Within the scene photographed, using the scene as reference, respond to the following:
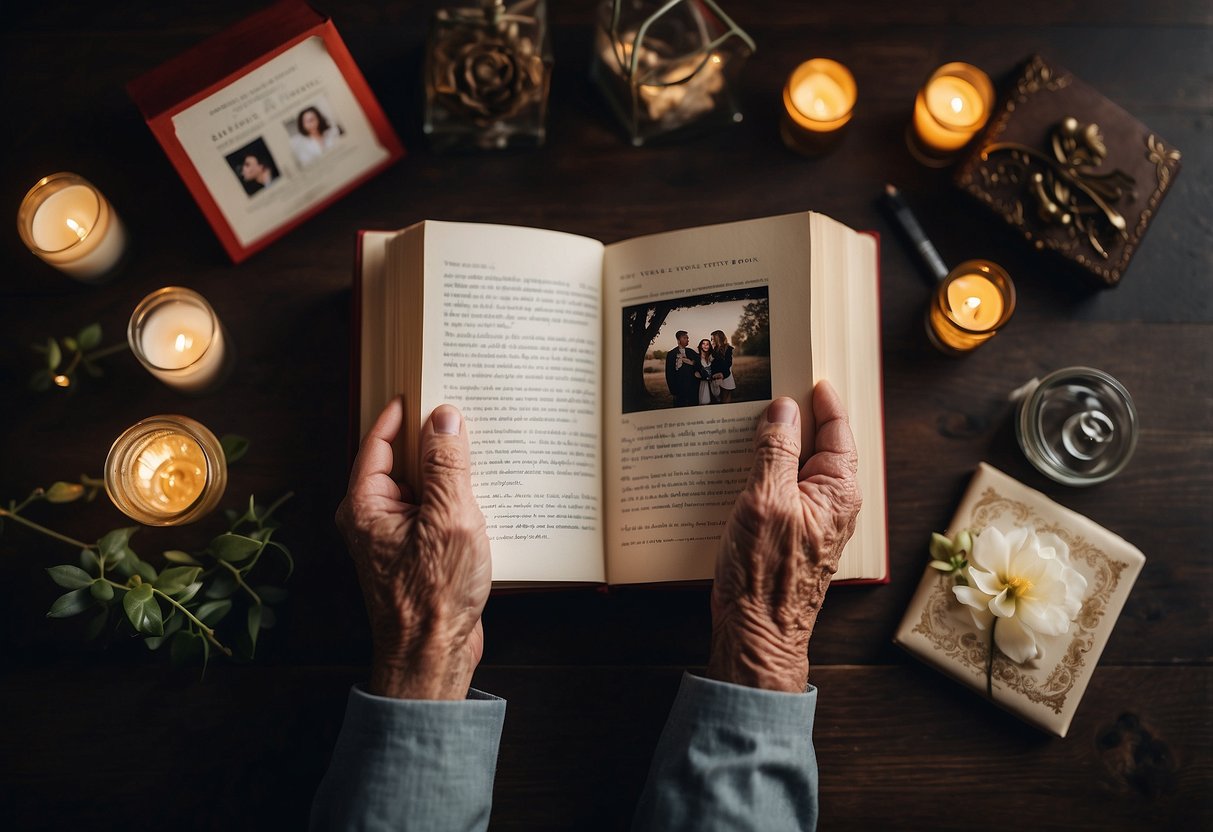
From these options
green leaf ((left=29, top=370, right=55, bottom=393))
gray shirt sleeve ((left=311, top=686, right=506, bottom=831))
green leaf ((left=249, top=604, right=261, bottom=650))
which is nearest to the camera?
gray shirt sleeve ((left=311, top=686, right=506, bottom=831))

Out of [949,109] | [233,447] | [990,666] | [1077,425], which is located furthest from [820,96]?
[233,447]

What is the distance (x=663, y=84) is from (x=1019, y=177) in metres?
0.52

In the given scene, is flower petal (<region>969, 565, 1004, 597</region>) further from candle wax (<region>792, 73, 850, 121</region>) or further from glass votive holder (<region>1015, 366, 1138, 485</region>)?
candle wax (<region>792, 73, 850, 121</region>)

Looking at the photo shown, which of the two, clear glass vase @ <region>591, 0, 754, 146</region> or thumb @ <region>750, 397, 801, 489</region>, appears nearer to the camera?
thumb @ <region>750, 397, 801, 489</region>

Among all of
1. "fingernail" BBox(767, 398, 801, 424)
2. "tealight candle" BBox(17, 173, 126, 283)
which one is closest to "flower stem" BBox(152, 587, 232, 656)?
"tealight candle" BBox(17, 173, 126, 283)

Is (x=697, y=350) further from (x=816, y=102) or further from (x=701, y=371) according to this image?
(x=816, y=102)

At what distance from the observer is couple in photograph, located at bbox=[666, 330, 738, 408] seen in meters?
1.03

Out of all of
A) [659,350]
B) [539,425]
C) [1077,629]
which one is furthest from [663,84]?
[1077,629]

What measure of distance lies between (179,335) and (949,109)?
1102 mm

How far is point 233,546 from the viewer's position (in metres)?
0.99

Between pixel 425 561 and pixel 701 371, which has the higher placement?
pixel 701 371

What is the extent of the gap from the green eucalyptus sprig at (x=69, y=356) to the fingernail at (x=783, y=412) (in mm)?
884

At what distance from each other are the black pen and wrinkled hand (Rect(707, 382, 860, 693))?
306mm

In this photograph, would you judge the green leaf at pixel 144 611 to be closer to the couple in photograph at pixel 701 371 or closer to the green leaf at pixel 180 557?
the green leaf at pixel 180 557
